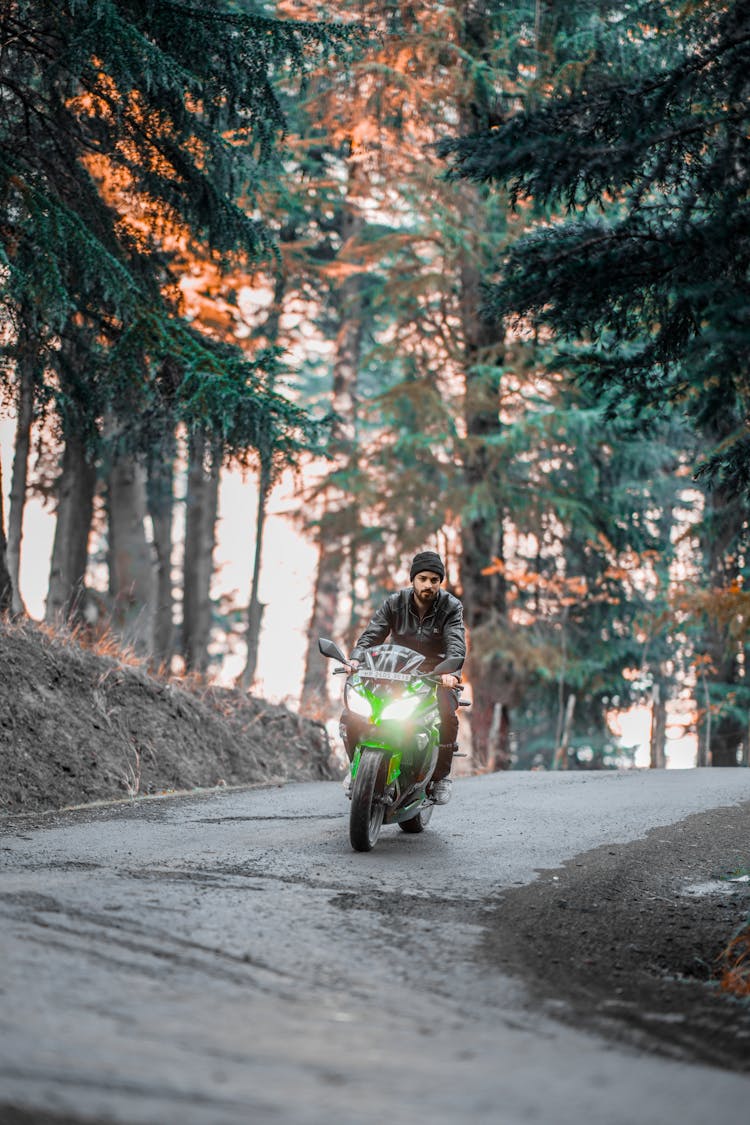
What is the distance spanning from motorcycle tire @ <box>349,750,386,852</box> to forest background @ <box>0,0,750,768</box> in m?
2.74

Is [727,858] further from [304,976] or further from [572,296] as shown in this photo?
[304,976]

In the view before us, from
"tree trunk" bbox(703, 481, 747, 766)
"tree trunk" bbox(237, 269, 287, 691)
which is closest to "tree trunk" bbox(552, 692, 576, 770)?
"tree trunk" bbox(703, 481, 747, 766)

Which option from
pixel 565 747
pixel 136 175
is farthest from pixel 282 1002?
pixel 565 747

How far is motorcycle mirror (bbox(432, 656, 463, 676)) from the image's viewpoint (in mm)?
8297

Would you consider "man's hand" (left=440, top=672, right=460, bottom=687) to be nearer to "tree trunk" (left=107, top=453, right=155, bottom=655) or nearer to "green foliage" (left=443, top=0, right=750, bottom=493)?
"green foliage" (left=443, top=0, right=750, bottom=493)

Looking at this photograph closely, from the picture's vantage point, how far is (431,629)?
8.98 m

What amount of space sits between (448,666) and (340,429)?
13362mm

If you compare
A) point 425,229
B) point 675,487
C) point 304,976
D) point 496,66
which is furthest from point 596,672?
point 304,976

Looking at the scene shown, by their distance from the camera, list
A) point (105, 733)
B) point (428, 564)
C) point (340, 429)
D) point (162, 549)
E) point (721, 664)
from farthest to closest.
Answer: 1. point (162, 549)
2. point (721, 664)
3. point (340, 429)
4. point (105, 733)
5. point (428, 564)

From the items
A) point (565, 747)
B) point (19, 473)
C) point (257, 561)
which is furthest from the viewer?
point (257, 561)

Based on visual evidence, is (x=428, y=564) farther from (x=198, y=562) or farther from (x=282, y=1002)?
(x=198, y=562)

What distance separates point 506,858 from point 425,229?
14.5 meters

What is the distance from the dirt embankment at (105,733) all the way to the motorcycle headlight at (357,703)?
3348 mm

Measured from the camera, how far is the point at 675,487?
29.5 meters
